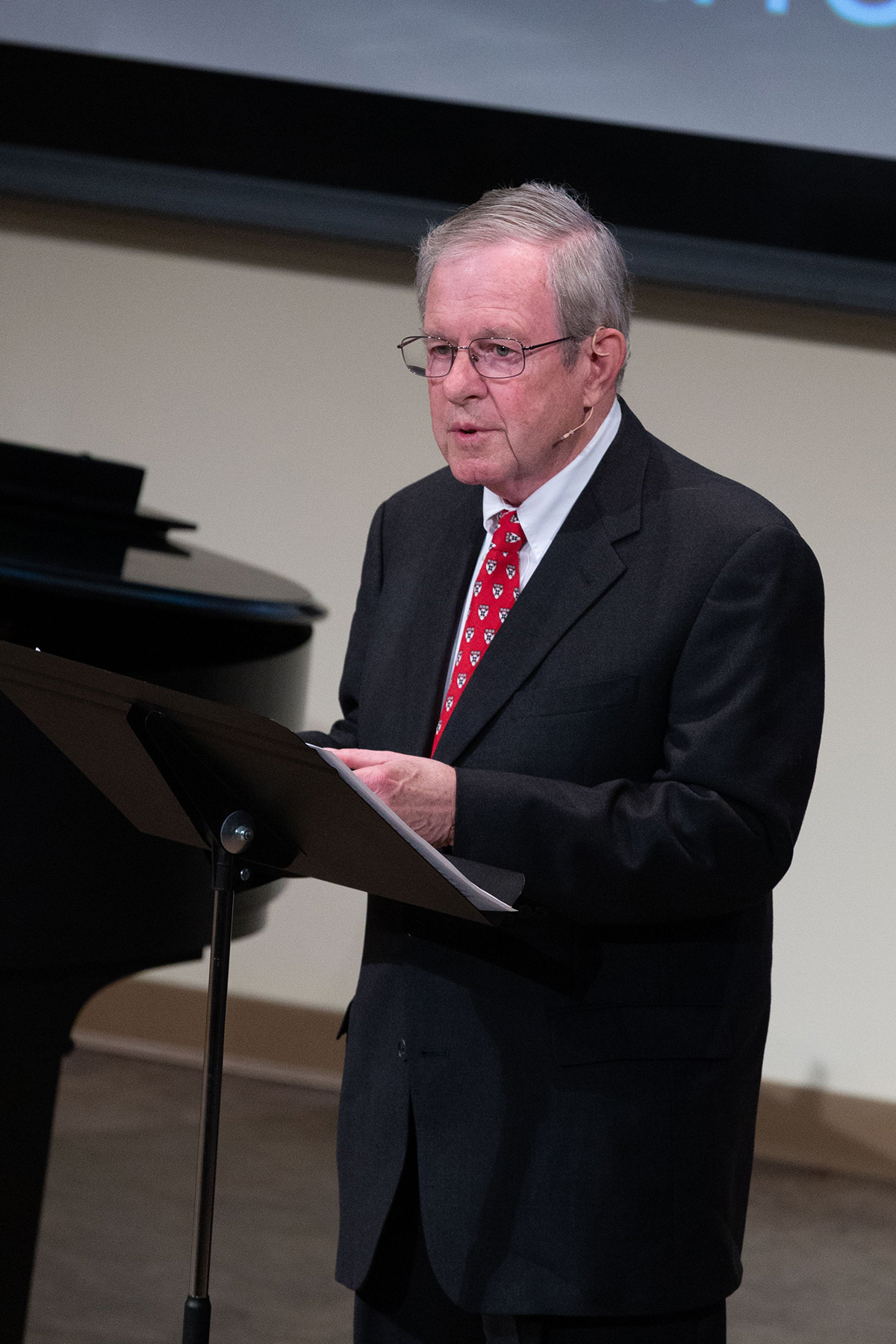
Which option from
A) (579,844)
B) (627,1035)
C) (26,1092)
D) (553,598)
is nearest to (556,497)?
(553,598)

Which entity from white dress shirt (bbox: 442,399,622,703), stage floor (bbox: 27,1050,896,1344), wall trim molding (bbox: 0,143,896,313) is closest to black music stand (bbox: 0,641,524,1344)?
white dress shirt (bbox: 442,399,622,703)

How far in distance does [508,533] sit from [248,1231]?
1959 mm

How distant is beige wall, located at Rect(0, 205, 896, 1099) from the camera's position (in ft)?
11.5

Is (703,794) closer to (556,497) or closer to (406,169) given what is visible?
(556,497)

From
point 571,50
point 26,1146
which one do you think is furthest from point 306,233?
point 26,1146

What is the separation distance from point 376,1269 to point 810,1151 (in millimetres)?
2385

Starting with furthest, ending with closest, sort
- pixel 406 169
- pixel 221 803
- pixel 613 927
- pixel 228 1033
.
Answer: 1. pixel 228 1033
2. pixel 406 169
3. pixel 613 927
4. pixel 221 803

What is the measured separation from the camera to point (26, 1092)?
208cm

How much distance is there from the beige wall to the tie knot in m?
2.17

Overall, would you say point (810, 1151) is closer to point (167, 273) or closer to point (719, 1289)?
point (719, 1289)

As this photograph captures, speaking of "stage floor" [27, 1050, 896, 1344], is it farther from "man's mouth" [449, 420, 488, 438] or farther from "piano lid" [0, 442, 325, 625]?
"man's mouth" [449, 420, 488, 438]

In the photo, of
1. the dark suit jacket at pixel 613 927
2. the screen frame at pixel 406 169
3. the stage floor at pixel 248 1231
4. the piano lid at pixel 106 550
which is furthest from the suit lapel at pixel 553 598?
the screen frame at pixel 406 169

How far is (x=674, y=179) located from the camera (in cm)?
338

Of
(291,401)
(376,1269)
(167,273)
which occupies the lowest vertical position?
(376,1269)
